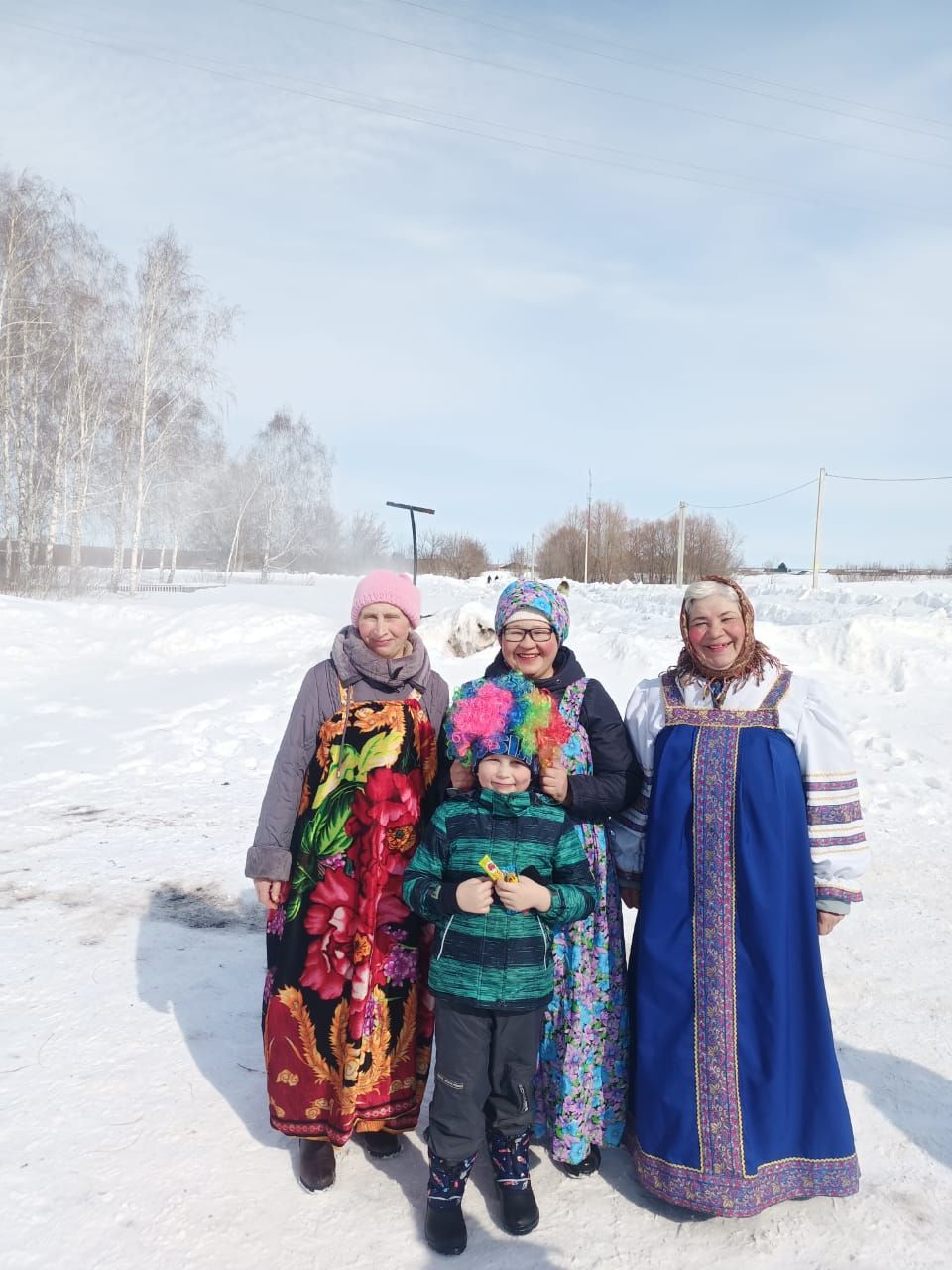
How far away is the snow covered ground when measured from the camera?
203 cm

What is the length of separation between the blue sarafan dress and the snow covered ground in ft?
0.61

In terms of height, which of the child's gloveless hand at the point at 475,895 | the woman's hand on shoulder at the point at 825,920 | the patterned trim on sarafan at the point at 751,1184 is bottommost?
the patterned trim on sarafan at the point at 751,1184

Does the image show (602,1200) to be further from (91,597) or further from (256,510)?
(256,510)

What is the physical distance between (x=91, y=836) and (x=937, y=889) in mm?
5035

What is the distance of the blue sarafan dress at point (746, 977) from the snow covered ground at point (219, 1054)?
0.61 feet

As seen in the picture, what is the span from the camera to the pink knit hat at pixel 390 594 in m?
2.36

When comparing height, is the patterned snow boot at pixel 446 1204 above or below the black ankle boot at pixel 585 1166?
above

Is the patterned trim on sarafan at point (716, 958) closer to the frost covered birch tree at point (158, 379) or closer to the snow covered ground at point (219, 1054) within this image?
the snow covered ground at point (219, 1054)

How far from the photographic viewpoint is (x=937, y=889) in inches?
179

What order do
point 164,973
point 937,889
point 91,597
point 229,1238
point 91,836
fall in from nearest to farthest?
point 229,1238
point 164,973
point 937,889
point 91,836
point 91,597

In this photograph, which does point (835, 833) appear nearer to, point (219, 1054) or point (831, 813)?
point (831, 813)

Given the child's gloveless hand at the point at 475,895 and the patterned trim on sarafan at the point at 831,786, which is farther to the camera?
the patterned trim on sarafan at the point at 831,786

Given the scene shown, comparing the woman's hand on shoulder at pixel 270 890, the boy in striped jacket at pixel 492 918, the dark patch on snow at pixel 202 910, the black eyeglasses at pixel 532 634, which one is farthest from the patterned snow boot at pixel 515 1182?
the dark patch on snow at pixel 202 910

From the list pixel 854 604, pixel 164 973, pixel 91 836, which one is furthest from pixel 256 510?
pixel 164 973
